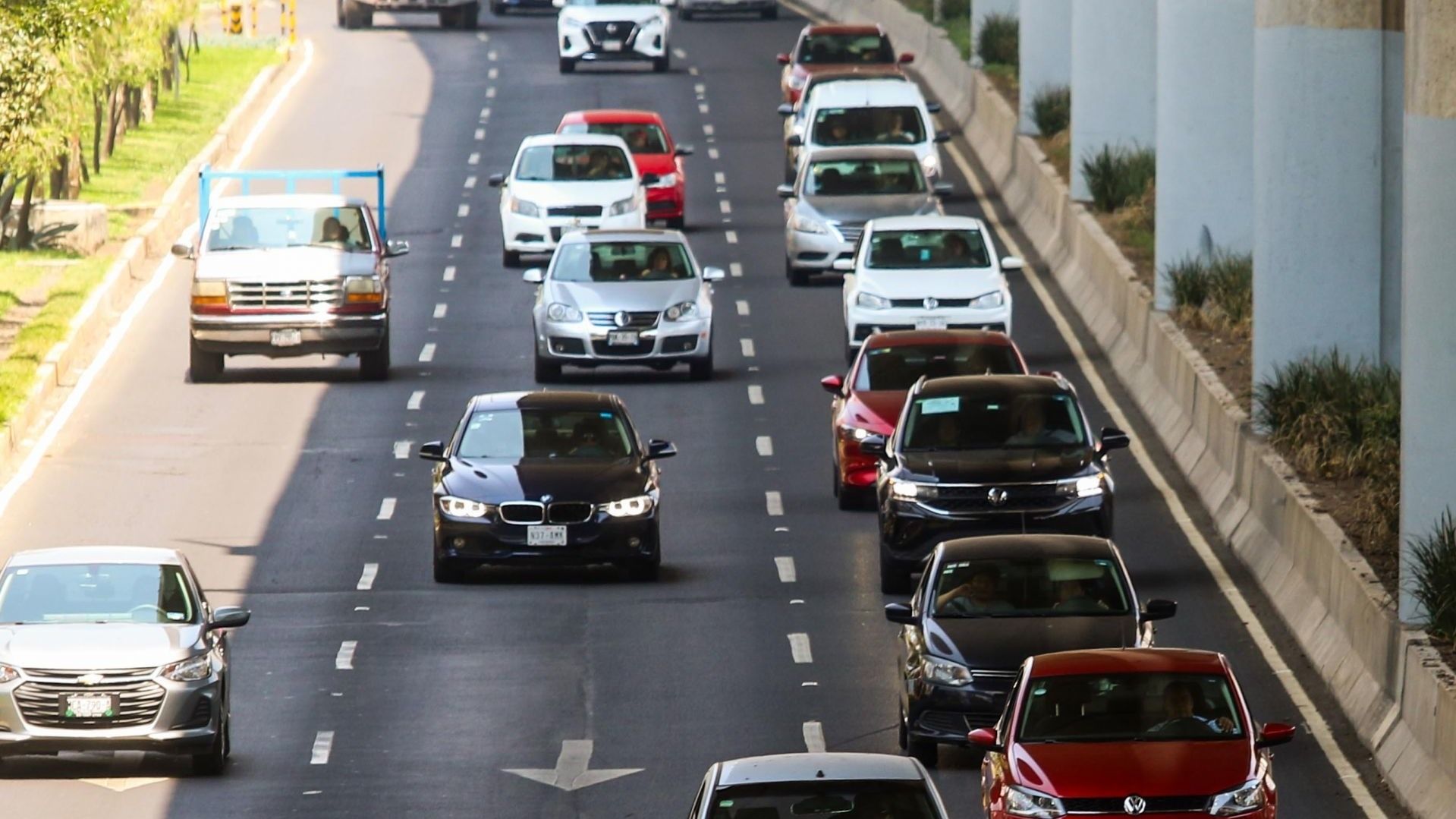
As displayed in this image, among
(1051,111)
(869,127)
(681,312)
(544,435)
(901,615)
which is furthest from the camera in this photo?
(1051,111)

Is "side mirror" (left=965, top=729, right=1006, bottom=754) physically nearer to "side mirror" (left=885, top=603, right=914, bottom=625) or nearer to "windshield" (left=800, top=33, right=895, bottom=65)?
"side mirror" (left=885, top=603, right=914, bottom=625)

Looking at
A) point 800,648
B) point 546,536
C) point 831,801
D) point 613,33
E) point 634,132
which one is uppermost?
point 613,33

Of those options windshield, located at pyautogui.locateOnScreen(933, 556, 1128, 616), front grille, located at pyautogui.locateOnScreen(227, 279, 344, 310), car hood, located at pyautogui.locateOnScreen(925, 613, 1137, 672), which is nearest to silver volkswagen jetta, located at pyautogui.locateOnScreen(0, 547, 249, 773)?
car hood, located at pyautogui.locateOnScreen(925, 613, 1137, 672)

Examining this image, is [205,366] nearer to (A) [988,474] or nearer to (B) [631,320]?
(B) [631,320]

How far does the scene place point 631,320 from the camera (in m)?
37.5

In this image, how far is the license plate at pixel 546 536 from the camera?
2689 cm

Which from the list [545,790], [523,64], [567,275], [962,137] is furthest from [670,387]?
[523,64]

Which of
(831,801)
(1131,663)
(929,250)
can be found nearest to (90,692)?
(1131,663)

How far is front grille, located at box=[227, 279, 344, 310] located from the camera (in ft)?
121

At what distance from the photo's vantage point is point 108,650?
20391 mm

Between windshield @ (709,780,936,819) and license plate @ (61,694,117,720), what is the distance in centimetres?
686

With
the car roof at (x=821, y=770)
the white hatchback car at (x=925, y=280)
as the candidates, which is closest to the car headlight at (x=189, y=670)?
the car roof at (x=821, y=770)

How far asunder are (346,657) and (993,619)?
19.6 ft

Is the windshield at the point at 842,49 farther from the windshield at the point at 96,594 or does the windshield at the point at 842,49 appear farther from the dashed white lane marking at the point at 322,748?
the windshield at the point at 96,594
